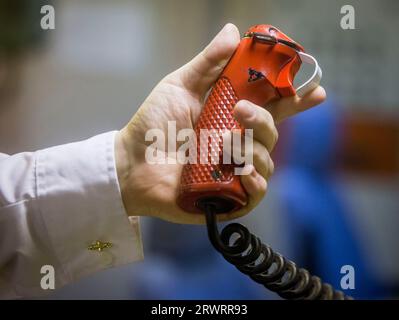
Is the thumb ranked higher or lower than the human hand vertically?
higher

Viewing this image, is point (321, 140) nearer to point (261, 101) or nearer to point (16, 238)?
point (261, 101)

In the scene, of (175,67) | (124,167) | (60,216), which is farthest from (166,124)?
(175,67)

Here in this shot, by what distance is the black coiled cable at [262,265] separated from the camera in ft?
2.38

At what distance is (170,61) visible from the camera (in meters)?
1.26

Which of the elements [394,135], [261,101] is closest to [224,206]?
[261,101]

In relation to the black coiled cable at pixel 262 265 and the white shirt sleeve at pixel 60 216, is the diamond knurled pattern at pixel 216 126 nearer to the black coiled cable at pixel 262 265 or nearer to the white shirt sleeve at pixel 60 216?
the black coiled cable at pixel 262 265

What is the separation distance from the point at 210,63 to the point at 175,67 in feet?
1.54

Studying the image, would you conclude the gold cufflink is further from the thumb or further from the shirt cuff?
the thumb

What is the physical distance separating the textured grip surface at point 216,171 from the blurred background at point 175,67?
0.46 metres

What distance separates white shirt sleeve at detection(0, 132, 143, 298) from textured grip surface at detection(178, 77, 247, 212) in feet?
0.44

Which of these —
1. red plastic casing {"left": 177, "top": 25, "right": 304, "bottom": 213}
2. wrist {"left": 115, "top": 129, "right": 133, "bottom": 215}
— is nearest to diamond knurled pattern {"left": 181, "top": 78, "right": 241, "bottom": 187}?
red plastic casing {"left": 177, "top": 25, "right": 304, "bottom": 213}

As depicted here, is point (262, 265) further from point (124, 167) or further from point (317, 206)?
point (317, 206)

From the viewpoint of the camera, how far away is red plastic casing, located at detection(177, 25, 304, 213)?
0.70m

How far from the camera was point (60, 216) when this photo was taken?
81cm
